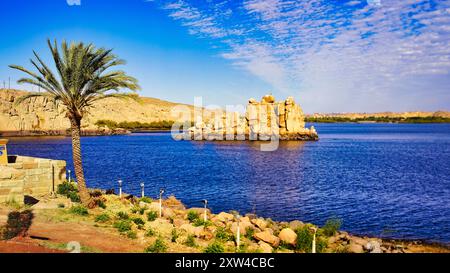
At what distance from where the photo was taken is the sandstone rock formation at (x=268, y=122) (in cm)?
9581

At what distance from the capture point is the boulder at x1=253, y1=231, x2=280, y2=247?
16.0 meters

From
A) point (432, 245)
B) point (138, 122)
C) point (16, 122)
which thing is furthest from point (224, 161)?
point (138, 122)

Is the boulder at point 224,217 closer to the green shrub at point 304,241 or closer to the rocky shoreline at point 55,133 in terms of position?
the green shrub at point 304,241

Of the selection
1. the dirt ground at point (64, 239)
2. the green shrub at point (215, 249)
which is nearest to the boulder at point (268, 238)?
Result: the green shrub at point (215, 249)

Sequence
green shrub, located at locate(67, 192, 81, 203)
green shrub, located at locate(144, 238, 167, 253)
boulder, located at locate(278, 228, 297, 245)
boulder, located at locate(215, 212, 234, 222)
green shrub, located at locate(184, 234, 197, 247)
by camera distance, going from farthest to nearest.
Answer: green shrub, located at locate(67, 192, 81, 203) → boulder, located at locate(215, 212, 234, 222) → boulder, located at locate(278, 228, 297, 245) → green shrub, located at locate(184, 234, 197, 247) → green shrub, located at locate(144, 238, 167, 253)

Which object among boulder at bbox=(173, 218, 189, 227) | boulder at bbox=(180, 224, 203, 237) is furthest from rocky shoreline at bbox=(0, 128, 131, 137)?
boulder at bbox=(180, 224, 203, 237)

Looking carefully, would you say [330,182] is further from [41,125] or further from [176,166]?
[41,125]

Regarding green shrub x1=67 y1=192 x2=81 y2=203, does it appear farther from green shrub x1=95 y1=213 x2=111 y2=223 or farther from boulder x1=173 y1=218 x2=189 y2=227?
boulder x1=173 y1=218 x2=189 y2=227

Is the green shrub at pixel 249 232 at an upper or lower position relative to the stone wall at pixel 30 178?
lower

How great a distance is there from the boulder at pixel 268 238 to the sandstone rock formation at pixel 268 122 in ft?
260

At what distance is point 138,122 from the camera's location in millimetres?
179000

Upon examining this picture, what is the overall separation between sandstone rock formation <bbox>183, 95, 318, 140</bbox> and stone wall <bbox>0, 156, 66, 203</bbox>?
2945 inches

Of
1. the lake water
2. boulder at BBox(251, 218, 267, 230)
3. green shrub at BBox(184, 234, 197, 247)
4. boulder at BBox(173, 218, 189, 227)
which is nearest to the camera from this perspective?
green shrub at BBox(184, 234, 197, 247)
